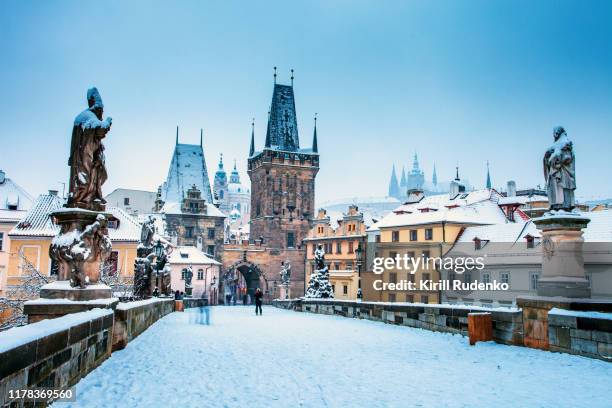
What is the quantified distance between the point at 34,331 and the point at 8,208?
45637mm

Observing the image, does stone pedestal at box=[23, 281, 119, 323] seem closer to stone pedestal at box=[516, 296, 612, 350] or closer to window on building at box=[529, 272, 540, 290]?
stone pedestal at box=[516, 296, 612, 350]

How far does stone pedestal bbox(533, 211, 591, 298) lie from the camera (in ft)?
31.3

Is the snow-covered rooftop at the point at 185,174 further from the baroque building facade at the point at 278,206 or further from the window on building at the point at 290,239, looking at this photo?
the window on building at the point at 290,239

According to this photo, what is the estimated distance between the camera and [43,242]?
40.5m

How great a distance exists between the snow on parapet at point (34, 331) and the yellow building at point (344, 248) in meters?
51.0

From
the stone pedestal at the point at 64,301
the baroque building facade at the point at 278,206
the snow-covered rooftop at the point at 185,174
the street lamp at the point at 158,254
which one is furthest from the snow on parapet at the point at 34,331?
the snow-covered rooftop at the point at 185,174

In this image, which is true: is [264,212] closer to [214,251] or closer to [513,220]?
[214,251]

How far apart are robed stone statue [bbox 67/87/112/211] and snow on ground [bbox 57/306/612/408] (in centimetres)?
241

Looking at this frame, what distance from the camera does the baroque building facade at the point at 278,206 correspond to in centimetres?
7206

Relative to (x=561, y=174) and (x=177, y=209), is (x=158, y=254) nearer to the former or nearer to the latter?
(x=561, y=174)

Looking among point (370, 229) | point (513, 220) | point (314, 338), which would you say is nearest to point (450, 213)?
point (513, 220)


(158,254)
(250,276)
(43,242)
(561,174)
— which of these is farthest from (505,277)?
(250,276)

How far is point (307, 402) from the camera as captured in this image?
5.66 metres

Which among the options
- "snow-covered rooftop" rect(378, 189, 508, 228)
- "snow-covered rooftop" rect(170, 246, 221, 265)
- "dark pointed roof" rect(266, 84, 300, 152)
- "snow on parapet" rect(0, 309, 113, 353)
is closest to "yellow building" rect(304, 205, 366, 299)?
"snow-covered rooftop" rect(378, 189, 508, 228)
